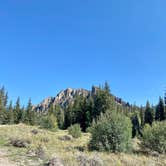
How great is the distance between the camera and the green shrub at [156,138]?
11.0 meters

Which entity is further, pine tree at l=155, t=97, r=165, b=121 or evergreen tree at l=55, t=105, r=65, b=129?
evergreen tree at l=55, t=105, r=65, b=129

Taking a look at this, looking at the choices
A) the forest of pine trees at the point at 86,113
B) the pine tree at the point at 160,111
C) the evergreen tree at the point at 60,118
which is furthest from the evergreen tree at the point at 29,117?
the pine tree at the point at 160,111

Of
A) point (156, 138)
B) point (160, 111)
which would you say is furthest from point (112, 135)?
point (160, 111)

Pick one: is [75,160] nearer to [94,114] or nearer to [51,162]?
[51,162]

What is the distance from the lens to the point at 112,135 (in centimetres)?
1137

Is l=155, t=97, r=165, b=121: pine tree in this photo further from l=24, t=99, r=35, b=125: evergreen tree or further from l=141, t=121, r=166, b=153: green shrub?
l=141, t=121, r=166, b=153: green shrub

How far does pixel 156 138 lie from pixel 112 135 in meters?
2.54

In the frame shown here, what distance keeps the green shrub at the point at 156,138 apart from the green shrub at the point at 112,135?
1070 millimetres

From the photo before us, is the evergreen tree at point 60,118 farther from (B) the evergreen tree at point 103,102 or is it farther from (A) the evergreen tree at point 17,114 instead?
(B) the evergreen tree at point 103,102

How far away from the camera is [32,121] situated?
54438 millimetres

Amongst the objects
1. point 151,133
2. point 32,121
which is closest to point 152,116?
point 32,121

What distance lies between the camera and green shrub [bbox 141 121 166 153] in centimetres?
1103

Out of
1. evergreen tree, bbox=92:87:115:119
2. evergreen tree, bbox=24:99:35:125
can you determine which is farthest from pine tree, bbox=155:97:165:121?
evergreen tree, bbox=24:99:35:125

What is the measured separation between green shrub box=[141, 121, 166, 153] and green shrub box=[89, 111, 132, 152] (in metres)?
1.07
